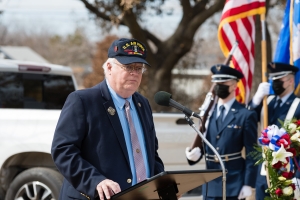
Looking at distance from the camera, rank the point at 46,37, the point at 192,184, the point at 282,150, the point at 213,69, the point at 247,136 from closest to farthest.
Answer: the point at 192,184, the point at 282,150, the point at 247,136, the point at 213,69, the point at 46,37

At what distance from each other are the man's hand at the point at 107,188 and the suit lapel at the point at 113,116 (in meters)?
0.36

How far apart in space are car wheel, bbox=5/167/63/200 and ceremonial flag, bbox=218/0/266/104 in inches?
104

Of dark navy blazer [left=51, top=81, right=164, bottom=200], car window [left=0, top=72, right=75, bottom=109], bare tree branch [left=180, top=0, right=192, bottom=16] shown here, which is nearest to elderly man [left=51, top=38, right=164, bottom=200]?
dark navy blazer [left=51, top=81, right=164, bottom=200]

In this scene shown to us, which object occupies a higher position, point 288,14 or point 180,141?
point 288,14

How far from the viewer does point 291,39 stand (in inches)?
307

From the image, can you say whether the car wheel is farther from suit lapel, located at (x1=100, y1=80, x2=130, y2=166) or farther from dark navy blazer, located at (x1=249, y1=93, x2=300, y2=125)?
suit lapel, located at (x1=100, y1=80, x2=130, y2=166)

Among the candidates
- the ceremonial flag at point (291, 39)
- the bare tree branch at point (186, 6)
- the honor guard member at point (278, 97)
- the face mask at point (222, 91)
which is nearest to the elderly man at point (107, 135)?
the face mask at point (222, 91)

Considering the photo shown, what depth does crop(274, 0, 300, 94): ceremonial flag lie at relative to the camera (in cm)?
771

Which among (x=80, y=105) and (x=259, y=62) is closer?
(x=80, y=105)

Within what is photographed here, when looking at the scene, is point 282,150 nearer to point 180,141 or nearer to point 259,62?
point 180,141

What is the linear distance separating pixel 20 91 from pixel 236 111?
9.88 ft

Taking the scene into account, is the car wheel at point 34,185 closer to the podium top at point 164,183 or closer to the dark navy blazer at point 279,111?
the dark navy blazer at point 279,111

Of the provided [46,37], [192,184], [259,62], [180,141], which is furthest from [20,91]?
[46,37]

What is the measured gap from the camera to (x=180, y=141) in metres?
7.32
